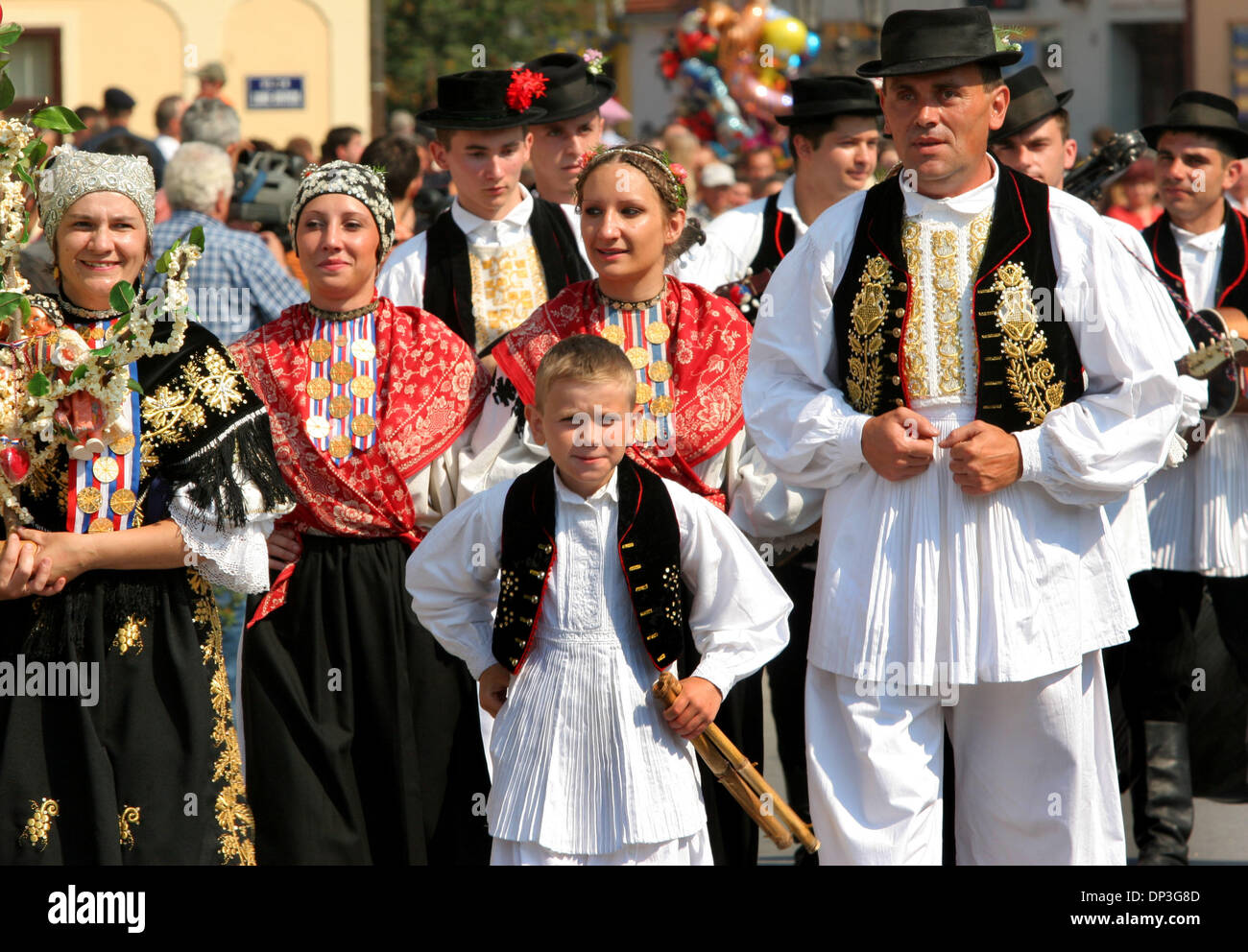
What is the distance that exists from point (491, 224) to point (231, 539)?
1927 mm

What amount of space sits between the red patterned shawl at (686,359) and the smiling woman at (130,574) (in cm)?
79

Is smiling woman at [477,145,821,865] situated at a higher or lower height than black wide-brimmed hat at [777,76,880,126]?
lower

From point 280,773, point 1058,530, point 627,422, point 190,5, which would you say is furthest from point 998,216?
point 190,5

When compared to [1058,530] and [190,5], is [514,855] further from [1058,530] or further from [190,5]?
[190,5]

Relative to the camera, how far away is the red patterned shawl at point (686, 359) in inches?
185

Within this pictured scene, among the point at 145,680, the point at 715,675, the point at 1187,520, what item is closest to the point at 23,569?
the point at 145,680

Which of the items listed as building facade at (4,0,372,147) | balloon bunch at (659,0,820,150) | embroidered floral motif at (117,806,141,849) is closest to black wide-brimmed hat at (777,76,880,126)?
embroidered floral motif at (117,806,141,849)

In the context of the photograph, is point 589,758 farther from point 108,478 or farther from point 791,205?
point 791,205

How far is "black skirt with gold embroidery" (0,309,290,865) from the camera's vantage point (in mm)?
4043

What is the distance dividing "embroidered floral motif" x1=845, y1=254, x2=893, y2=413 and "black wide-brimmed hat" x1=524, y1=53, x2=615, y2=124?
7.07 feet

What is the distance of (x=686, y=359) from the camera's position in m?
4.79

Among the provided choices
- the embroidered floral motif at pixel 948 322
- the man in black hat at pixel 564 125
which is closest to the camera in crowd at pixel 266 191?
the man in black hat at pixel 564 125

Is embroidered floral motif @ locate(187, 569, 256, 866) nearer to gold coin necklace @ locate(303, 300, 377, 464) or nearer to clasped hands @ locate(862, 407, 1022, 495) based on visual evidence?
gold coin necklace @ locate(303, 300, 377, 464)

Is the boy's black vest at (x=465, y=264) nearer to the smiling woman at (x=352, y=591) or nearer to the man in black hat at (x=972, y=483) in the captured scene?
the smiling woman at (x=352, y=591)
